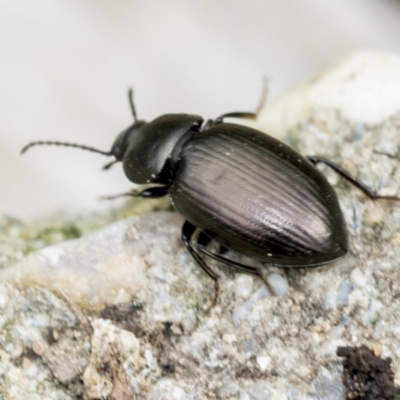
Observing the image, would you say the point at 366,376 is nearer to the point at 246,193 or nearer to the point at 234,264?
the point at 234,264

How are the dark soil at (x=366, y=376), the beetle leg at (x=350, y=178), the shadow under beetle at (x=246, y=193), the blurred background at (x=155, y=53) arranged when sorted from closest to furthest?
the dark soil at (x=366, y=376) < the shadow under beetle at (x=246, y=193) < the beetle leg at (x=350, y=178) < the blurred background at (x=155, y=53)

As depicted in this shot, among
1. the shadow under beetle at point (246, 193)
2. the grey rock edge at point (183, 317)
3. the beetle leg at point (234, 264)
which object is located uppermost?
the shadow under beetle at point (246, 193)

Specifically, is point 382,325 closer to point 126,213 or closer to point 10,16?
point 126,213

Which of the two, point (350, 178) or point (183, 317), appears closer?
point (183, 317)

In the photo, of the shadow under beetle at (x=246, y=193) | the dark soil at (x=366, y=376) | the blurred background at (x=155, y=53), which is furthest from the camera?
the blurred background at (x=155, y=53)

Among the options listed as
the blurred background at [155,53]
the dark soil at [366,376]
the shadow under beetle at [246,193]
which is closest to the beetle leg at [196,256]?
the shadow under beetle at [246,193]

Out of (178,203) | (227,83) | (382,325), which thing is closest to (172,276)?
(178,203)

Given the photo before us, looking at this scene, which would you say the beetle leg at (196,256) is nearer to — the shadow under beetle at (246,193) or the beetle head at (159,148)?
the shadow under beetle at (246,193)

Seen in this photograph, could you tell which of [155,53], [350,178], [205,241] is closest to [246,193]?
[205,241]
